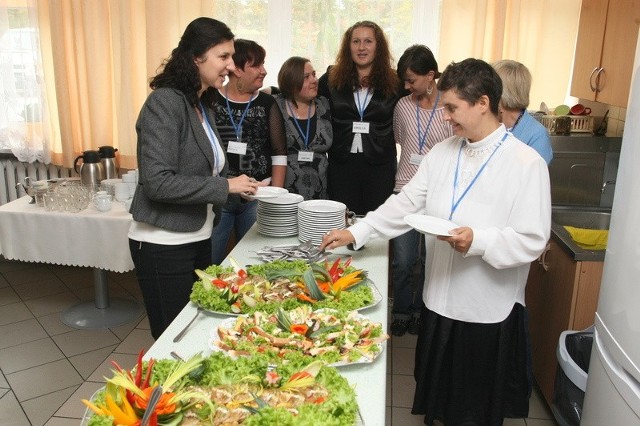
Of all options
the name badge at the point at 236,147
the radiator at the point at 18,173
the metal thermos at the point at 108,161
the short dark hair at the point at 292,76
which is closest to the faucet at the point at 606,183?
the short dark hair at the point at 292,76

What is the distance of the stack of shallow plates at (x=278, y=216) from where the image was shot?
2.30 m

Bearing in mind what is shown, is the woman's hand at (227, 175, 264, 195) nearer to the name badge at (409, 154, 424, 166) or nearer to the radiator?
the name badge at (409, 154, 424, 166)

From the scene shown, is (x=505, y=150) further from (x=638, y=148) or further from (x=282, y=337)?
(x=282, y=337)

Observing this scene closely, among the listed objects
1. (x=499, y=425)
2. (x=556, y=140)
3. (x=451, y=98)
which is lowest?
(x=499, y=425)

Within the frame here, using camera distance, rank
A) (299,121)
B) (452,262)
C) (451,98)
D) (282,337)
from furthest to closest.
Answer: (299,121)
(452,262)
(451,98)
(282,337)

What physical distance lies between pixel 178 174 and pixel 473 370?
46.4 inches

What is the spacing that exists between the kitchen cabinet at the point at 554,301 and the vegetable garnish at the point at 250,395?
1.47 m

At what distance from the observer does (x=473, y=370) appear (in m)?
2.03

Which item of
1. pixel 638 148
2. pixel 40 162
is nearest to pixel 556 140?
pixel 638 148

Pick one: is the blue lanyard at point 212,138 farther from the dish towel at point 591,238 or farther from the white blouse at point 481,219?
the dish towel at point 591,238

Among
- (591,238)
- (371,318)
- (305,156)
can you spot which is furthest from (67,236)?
(591,238)

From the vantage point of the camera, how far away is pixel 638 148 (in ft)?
4.88

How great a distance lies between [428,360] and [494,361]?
9.0 inches

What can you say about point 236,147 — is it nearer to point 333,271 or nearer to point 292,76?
point 292,76
